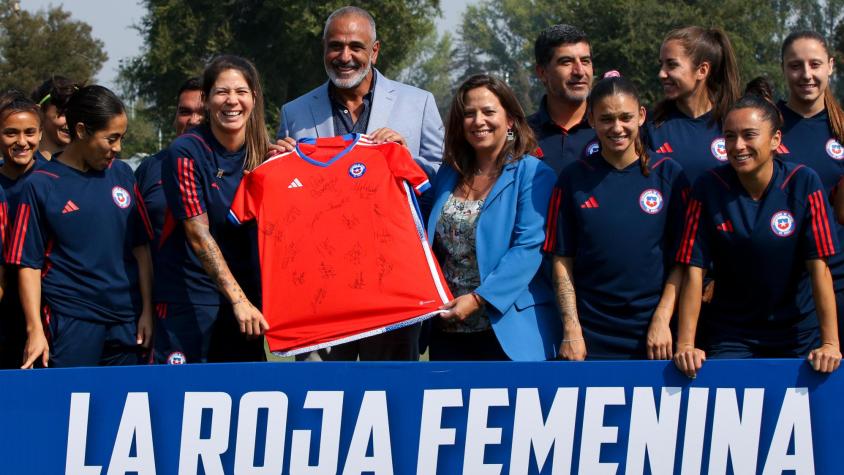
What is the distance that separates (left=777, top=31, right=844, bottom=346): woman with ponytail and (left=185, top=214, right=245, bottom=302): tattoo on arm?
2.93 m

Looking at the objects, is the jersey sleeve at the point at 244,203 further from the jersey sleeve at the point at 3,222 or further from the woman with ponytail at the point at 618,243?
the woman with ponytail at the point at 618,243

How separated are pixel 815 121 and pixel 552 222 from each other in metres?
1.65

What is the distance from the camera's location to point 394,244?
17.6ft

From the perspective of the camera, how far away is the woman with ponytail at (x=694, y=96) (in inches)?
223

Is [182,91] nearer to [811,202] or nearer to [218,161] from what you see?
[218,161]

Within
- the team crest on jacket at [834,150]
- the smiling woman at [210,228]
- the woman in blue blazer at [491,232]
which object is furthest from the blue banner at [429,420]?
the team crest on jacket at [834,150]

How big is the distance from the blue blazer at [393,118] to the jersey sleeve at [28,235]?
4.79 feet

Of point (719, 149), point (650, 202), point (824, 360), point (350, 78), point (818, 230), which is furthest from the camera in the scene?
point (350, 78)

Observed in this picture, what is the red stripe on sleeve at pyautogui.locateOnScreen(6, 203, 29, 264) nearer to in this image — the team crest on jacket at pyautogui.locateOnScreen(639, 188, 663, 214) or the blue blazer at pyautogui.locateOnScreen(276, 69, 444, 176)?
the blue blazer at pyautogui.locateOnScreen(276, 69, 444, 176)

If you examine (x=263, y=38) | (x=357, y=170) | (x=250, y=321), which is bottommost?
(x=250, y=321)

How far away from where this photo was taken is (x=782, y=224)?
4.98 m

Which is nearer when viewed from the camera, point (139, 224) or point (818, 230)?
point (818, 230)

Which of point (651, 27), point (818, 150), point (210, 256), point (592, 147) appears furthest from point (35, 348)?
point (651, 27)

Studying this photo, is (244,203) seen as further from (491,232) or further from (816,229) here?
(816,229)
